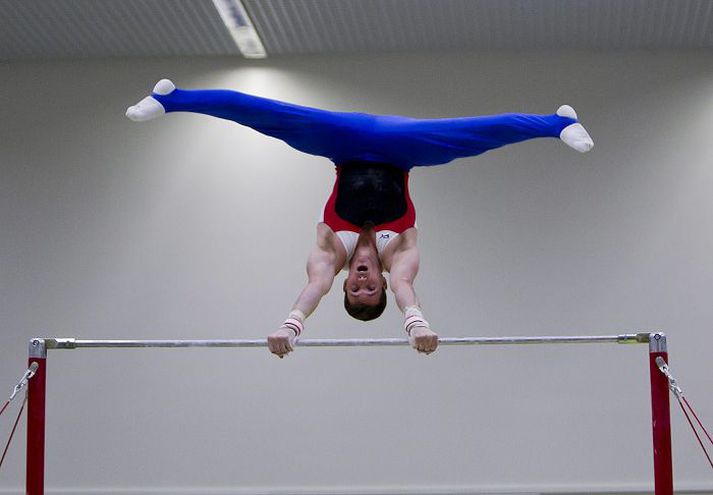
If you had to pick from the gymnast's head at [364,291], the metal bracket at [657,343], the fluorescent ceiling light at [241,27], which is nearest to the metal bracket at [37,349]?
the gymnast's head at [364,291]

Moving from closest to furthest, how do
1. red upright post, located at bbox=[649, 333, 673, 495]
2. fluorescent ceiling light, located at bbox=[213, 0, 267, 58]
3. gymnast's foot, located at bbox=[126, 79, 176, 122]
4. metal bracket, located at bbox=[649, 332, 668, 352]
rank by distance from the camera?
1. red upright post, located at bbox=[649, 333, 673, 495]
2. metal bracket, located at bbox=[649, 332, 668, 352]
3. gymnast's foot, located at bbox=[126, 79, 176, 122]
4. fluorescent ceiling light, located at bbox=[213, 0, 267, 58]

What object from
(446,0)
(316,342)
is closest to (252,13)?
(446,0)

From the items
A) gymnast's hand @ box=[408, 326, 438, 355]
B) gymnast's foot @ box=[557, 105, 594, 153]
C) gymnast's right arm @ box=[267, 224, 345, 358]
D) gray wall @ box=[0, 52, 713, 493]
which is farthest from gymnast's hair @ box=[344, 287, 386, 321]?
gray wall @ box=[0, 52, 713, 493]

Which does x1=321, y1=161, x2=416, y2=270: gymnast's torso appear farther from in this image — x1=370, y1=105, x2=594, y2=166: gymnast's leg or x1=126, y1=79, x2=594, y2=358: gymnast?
x1=370, y1=105, x2=594, y2=166: gymnast's leg

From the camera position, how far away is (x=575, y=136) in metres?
5.01

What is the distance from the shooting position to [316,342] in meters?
4.90

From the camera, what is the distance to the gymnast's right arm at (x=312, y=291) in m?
4.87

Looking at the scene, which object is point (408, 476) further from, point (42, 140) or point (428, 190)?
point (42, 140)

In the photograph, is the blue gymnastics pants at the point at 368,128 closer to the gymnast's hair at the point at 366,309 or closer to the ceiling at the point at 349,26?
the gymnast's hair at the point at 366,309

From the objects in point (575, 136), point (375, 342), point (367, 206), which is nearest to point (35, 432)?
point (375, 342)

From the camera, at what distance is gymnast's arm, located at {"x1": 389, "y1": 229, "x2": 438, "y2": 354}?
479cm

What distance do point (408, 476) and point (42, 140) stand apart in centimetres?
467

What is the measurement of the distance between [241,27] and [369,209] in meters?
3.90

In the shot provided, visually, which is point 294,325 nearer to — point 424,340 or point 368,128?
point 424,340
